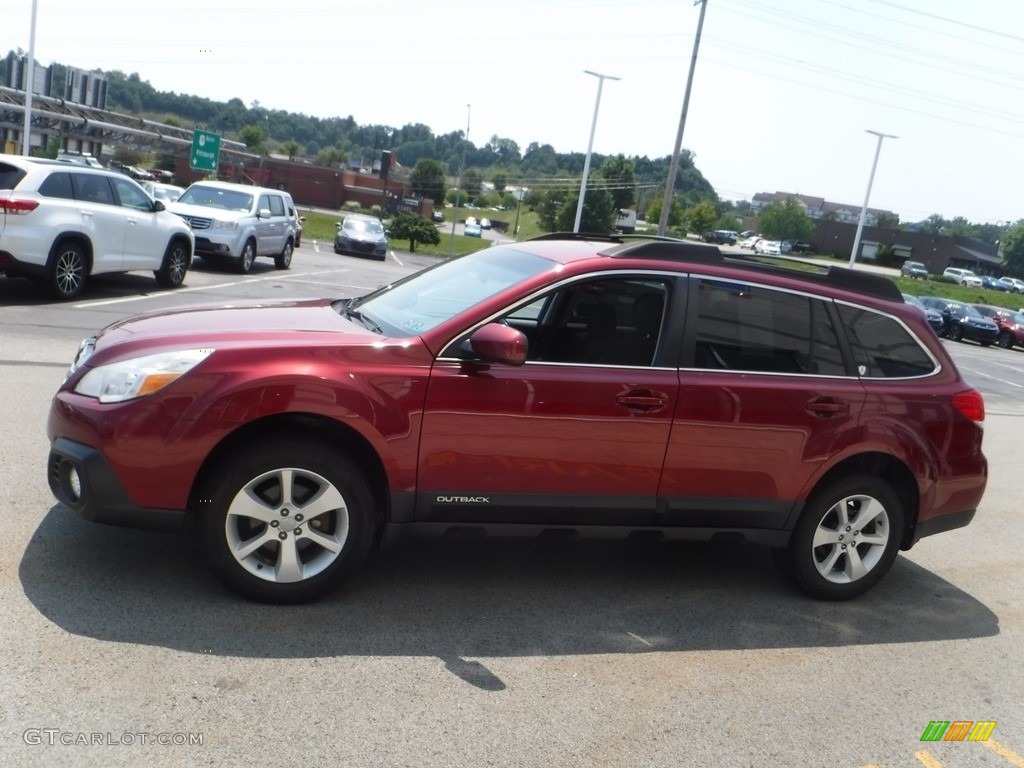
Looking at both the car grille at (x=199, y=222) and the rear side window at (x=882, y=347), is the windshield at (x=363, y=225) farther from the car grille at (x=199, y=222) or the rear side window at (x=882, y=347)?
the rear side window at (x=882, y=347)

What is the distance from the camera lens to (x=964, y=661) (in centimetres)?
507

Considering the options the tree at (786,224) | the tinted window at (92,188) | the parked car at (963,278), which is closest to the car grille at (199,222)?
the tinted window at (92,188)

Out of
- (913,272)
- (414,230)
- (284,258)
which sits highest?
(913,272)

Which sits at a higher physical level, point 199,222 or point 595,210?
point 595,210

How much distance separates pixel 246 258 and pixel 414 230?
42.5 m

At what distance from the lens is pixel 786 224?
9906 cm

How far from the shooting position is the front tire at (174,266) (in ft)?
50.2

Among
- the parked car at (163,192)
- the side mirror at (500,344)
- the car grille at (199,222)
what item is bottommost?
the parked car at (163,192)

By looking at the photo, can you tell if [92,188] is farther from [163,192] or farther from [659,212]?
[659,212]

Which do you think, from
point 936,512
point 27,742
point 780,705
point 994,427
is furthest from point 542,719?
point 994,427

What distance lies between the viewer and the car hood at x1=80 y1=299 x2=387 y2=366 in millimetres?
4500

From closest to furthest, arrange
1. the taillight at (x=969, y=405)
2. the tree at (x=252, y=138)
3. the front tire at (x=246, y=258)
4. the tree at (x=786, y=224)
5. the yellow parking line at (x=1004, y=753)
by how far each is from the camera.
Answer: the yellow parking line at (x=1004, y=753) → the taillight at (x=969, y=405) → the front tire at (x=246, y=258) → the tree at (x=786, y=224) → the tree at (x=252, y=138)

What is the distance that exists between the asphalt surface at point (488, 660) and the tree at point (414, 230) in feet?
186

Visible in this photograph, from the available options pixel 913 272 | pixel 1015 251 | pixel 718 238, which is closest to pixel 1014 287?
pixel 913 272
